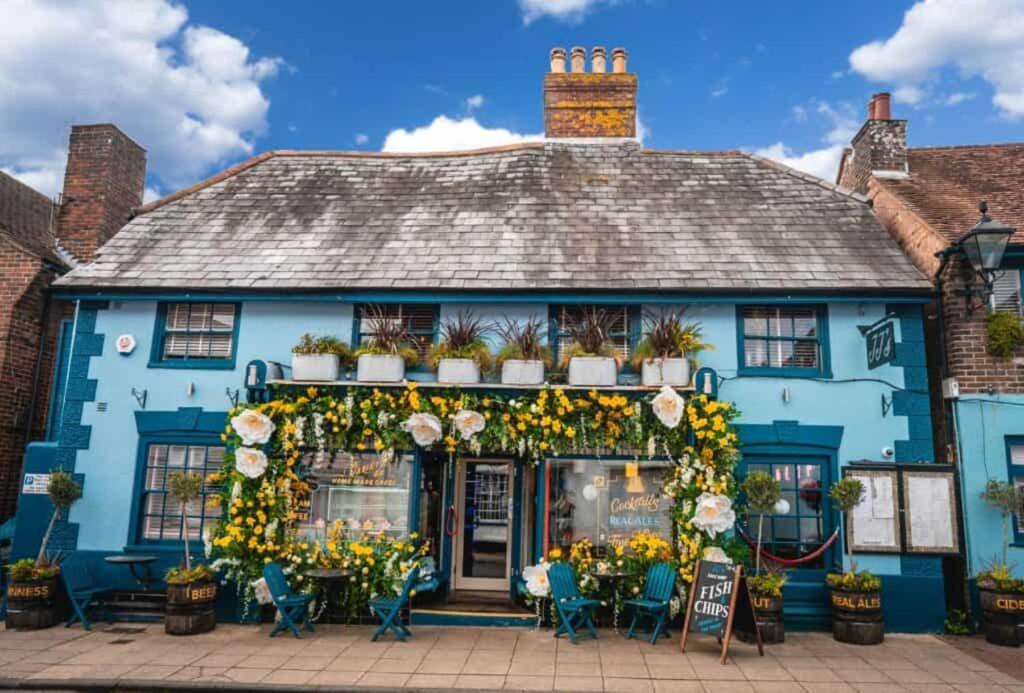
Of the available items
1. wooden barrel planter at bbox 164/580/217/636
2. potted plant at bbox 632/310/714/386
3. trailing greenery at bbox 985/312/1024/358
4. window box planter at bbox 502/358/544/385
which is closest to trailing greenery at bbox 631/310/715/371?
potted plant at bbox 632/310/714/386

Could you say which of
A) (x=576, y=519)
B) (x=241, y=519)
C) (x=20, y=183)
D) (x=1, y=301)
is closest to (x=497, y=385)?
(x=576, y=519)

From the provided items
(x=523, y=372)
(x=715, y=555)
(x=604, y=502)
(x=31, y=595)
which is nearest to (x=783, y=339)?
(x=715, y=555)

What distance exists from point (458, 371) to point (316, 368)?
2.00 meters

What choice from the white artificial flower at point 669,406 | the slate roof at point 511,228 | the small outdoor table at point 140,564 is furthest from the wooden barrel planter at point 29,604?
the white artificial flower at point 669,406

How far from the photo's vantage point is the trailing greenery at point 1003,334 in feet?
30.9

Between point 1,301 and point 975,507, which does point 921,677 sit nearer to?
point 975,507

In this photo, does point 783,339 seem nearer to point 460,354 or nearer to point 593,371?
point 593,371

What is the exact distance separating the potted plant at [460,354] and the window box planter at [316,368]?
1367 mm

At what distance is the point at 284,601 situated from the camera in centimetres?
839

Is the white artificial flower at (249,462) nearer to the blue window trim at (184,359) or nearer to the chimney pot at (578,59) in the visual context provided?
the blue window trim at (184,359)

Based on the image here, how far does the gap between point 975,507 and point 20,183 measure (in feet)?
61.1

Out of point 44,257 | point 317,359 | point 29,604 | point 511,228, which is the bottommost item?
A: point 29,604

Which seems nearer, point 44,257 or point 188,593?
point 188,593

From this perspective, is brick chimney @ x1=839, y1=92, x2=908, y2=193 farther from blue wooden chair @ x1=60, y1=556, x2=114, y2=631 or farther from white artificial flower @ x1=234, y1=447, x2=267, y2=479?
blue wooden chair @ x1=60, y1=556, x2=114, y2=631
